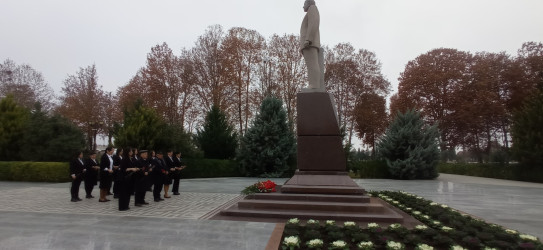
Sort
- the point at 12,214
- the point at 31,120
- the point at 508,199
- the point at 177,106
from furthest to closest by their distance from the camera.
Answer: the point at 177,106 < the point at 31,120 < the point at 508,199 < the point at 12,214

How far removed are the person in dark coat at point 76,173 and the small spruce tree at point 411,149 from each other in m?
16.6

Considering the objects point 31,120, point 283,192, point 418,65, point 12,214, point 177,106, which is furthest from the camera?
point 418,65

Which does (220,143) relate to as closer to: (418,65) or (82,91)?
(82,91)

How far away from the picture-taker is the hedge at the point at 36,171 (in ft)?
48.8

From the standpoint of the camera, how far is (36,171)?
15047mm

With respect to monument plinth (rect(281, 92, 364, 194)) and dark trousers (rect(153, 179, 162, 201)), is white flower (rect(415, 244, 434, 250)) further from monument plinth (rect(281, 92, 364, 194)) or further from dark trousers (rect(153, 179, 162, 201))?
dark trousers (rect(153, 179, 162, 201))

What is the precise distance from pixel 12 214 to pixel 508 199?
45.9 feet

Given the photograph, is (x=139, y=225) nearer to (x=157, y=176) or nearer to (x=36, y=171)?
(x=157, y=176)

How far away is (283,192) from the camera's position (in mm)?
7727

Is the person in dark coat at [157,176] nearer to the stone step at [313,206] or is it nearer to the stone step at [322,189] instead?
the stone step at [313,206]

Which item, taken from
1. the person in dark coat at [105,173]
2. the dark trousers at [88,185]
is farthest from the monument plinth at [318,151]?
the dark trousers at [88,185]

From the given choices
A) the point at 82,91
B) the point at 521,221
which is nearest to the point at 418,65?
the point at 521,221

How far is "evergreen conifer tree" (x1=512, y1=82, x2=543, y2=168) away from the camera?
17656 millimetres

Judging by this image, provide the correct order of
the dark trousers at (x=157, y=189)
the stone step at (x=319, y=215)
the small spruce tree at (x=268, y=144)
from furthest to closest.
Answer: the small spruce tree at (x=268, y=144) < the dark trousers at (x=157, y=189) < the stone step at (x=319, y=215)
